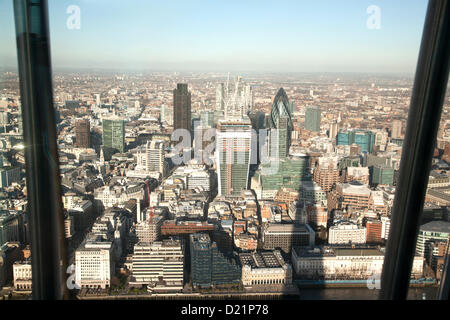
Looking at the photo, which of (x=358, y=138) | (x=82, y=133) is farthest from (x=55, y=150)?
(x=358, y=138)

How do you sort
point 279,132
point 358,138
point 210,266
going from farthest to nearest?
point 279,132 → point 358,138 → point 210,266

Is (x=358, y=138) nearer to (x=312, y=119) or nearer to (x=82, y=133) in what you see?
(x=312, y=119)

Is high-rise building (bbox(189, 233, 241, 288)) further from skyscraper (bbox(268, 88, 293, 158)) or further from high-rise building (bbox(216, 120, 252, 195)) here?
skyscraper (bbox(268, 88, 293, 158))

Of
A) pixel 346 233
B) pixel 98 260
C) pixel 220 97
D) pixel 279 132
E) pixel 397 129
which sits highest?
pixel 397 129

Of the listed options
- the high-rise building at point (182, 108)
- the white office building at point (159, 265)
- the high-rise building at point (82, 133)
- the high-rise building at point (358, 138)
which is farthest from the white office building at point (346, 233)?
the high-rise building at point (82, 133)

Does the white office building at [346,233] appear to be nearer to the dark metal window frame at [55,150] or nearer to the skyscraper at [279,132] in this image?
the skyscraper at [279,132]
